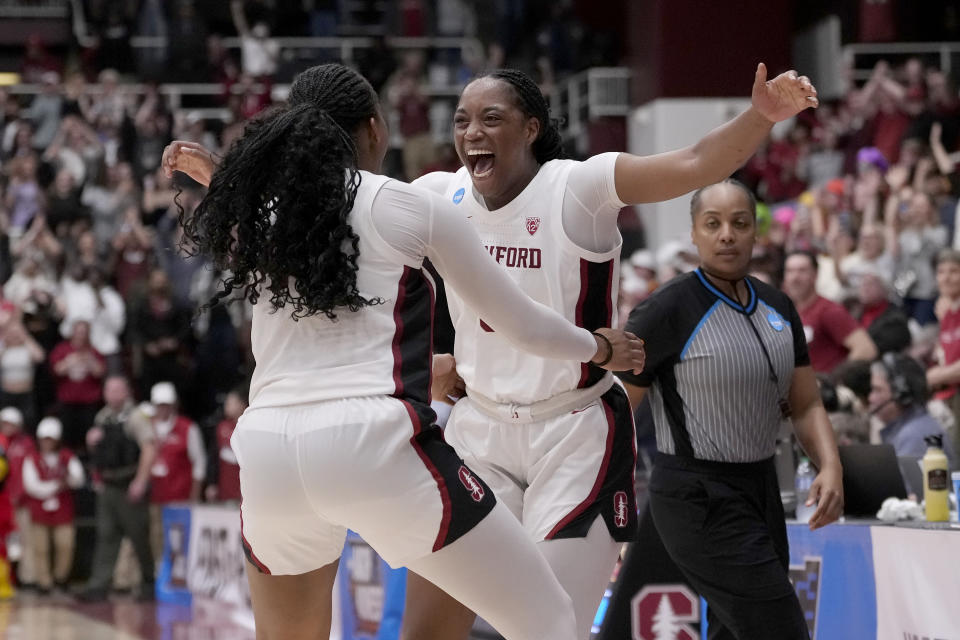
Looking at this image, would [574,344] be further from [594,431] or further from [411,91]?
[411,91]

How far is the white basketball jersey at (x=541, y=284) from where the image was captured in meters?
4.23

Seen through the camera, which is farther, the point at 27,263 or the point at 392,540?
the point at 27,263

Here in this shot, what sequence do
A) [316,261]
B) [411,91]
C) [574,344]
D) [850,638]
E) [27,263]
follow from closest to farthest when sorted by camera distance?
1. [316,261]
2. [574,344]
3. [850,638]
4. [27,263]
5. [411,91]

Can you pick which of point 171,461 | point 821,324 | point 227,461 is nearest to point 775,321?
point 821,324

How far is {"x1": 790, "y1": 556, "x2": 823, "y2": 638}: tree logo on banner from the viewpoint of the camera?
6077 millimetres

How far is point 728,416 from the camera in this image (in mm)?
4898

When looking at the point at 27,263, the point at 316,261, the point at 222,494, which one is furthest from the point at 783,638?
the point at 27,263

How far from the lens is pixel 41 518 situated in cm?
1461

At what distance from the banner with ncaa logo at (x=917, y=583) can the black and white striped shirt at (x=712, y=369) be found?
0.86m

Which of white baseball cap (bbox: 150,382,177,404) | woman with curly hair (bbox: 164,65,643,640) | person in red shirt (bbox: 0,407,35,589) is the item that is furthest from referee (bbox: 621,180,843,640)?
person in red shirt (bbox: 0,407,35,589)

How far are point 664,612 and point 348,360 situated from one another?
3.37 meters

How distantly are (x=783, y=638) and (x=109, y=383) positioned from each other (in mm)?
10985

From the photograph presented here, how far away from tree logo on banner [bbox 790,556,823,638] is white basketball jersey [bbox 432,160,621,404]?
2.27 metres

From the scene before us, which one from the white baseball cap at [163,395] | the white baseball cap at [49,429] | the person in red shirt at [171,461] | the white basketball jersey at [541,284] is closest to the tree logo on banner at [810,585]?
the white basketball jersey at [541,284]
